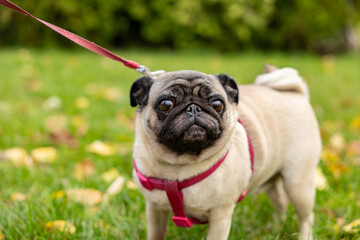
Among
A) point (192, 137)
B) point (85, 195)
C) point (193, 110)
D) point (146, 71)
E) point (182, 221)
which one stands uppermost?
point (146, 71)

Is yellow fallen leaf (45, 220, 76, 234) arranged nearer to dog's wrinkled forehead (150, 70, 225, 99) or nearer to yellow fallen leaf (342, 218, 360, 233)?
dog's wrinkled forehead (150, 70, 225, 99)

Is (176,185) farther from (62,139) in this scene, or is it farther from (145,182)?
(62,139)

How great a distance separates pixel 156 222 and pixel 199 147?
0.60 m

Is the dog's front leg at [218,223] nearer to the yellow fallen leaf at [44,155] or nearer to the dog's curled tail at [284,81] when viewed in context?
the dog's curled tail at [284,81]

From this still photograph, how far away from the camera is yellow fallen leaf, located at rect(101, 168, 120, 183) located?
323 cm

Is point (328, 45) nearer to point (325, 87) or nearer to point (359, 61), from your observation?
point (359, 61)

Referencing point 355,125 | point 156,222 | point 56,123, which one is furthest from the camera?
point 355,125

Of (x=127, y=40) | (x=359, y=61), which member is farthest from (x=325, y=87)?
(x=127, y=40)

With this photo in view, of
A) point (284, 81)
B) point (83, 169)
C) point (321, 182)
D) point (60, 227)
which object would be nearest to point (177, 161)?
point (60, 227)

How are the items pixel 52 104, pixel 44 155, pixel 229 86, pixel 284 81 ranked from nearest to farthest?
1. pixel 229 86
2. pixel 284 81
3. pixel 44 155
4. pixel 52 104

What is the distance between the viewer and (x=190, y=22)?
→ 354 inches

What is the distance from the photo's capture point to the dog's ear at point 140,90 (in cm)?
213

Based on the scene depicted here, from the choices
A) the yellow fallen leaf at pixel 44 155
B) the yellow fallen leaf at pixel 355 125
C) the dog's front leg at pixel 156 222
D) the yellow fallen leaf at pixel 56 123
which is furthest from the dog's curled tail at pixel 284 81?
the yellow fallen leaf at pixel 56 123

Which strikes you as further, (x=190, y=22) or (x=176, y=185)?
(x=190, y=22)
